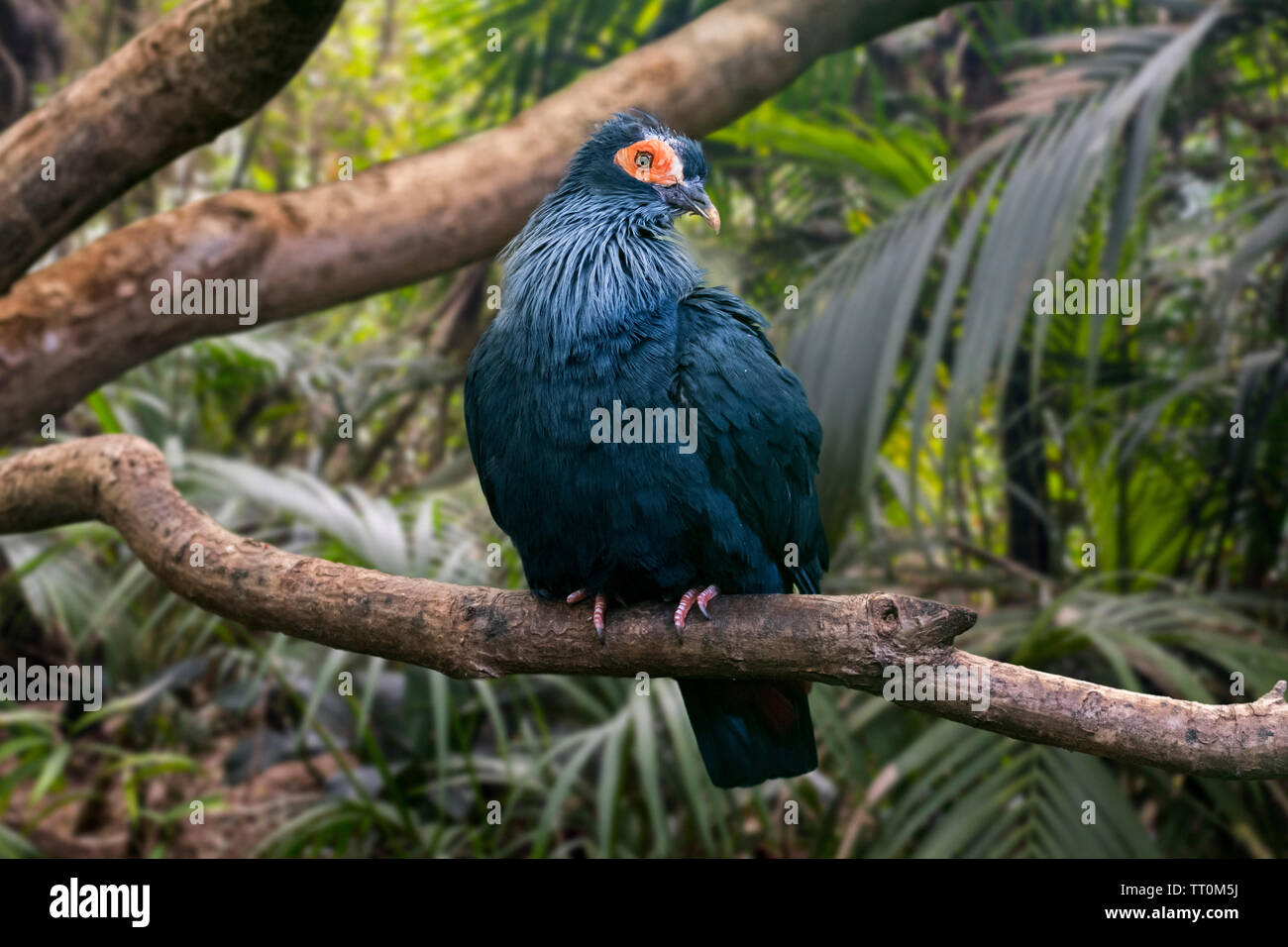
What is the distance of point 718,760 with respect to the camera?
182cm

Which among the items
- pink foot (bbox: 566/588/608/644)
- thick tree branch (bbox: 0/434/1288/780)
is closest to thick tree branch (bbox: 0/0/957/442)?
thick tree branch (bbox: 0/434/1288/780)

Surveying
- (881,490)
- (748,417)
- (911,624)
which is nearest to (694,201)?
(748,417)

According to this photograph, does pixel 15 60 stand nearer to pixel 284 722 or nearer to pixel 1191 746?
pixel 284 722

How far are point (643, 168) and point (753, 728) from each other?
1.00m

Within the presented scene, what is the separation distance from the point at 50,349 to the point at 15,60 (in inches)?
128

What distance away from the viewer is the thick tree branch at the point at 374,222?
8.19 feet

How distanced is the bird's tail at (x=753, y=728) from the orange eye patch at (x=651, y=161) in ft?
2.92

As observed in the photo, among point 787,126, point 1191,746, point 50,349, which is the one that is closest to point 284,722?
point 50,349

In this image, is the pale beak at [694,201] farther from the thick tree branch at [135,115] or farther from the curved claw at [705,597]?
the thick tree branch at [135,115]

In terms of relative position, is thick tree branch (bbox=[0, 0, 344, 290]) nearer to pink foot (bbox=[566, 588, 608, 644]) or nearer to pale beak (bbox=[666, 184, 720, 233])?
pale beak (bbox=[666, 184, 720, 233])

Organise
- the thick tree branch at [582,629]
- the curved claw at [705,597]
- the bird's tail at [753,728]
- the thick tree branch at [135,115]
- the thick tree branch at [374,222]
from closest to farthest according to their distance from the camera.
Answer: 1. the thick tree branch at [582,629]
2. the curved claw at [705,597]
3. the bird's tail at [753,728]
4. the thick tree branch at [135,115]
5. the thick tree branch at [374,222]

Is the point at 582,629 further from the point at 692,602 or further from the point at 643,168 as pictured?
the point at 643,168

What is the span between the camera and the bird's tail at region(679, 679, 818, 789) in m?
1.79

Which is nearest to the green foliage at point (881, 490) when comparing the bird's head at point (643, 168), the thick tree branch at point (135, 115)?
the thick tree branch at point (135, 115)
